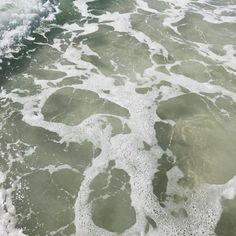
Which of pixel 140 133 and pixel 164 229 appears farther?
pixel 140 133

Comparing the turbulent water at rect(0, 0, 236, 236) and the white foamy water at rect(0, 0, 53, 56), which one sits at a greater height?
the turbulent water at rect(0, 0, 236, 236)

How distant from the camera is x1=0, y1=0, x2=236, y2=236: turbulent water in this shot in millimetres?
5797

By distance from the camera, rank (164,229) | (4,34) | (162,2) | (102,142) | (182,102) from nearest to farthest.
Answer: (164,229)
(102,142)
(182,102)
(4,34)
(162,2)

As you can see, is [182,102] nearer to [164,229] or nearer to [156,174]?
[156,174]

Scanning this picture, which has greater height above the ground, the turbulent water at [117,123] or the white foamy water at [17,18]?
the turbulent water at [117,123]

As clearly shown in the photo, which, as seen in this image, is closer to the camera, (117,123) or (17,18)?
(117,123)

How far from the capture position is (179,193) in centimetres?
609

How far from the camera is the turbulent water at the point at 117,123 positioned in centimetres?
580

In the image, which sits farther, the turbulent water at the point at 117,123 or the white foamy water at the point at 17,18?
the white foamy water at the point at 17,18

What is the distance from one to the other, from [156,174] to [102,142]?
4.35 feet

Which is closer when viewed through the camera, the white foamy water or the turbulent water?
the turbulent water

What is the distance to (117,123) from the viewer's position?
7637mm

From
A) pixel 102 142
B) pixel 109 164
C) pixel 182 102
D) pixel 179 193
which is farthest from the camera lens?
pixel 182 102

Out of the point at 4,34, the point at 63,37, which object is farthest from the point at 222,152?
the point at 4,34
